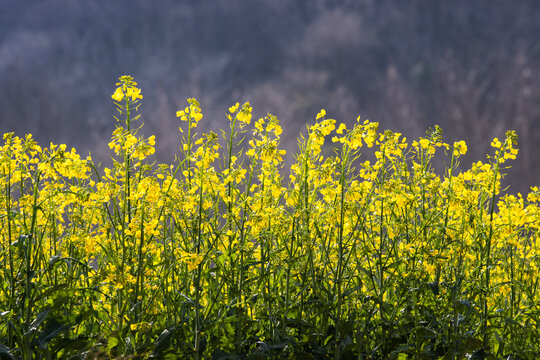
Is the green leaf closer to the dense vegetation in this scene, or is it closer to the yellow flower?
the dense vegetation

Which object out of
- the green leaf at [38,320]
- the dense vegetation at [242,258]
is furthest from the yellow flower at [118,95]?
the green leaf at [38,320]

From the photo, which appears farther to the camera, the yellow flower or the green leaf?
the yellow flower

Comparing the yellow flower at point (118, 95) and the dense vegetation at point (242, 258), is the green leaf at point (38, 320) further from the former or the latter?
the yellow flower at point (118, 95)

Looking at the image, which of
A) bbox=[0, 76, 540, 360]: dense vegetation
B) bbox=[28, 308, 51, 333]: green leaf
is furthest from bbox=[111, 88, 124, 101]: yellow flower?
bbox=[28, 308, 51, 333]: green leaf

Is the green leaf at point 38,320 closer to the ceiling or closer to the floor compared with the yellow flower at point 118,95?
closer to the floor

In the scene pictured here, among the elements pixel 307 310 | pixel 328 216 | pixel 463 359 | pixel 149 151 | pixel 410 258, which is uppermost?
pixel 149 151

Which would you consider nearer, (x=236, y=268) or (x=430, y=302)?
(x=236, y=268)

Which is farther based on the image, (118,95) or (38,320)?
(118,95)

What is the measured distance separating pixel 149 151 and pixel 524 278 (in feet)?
12.2

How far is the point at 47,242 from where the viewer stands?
436 centimetres

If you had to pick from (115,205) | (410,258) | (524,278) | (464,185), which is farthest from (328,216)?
(524,278)

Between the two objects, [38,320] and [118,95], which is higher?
[118,95]

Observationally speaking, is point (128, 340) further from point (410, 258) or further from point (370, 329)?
point (410, 258)

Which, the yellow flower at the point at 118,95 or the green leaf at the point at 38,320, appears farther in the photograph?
the yellow flower at the point at 118,95
